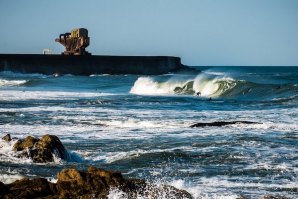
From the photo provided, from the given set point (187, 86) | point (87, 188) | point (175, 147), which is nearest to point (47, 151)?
point (175, 147)

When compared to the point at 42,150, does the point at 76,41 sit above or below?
above

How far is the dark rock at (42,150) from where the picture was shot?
39.5 ft

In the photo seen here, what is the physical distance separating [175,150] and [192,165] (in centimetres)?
180

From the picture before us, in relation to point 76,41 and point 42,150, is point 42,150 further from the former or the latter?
point 76,41

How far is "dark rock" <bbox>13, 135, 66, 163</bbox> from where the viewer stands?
39.5 ft

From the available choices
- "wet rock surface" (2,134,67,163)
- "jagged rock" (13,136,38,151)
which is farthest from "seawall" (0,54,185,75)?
"wet rock surface" (2,134,67,163)

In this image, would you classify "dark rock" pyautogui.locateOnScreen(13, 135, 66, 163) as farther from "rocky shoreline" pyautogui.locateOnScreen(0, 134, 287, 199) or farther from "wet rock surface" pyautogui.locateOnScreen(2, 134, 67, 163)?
"rocky shoreline" pyautogui.locateOnScreen(0, 134, 287, 199)

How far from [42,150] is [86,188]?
14.9 ft

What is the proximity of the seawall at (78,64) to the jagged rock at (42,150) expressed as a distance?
67933 mm

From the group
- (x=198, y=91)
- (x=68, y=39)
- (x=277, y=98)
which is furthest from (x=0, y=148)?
(x=68, y=39)

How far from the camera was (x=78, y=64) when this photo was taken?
8075cm

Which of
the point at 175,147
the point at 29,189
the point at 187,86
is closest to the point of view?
the point at 29,189

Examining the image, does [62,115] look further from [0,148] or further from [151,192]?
[151,192]

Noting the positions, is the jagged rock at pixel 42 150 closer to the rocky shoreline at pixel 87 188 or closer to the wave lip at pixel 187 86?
the rocky shoreline at pixel 87 188
